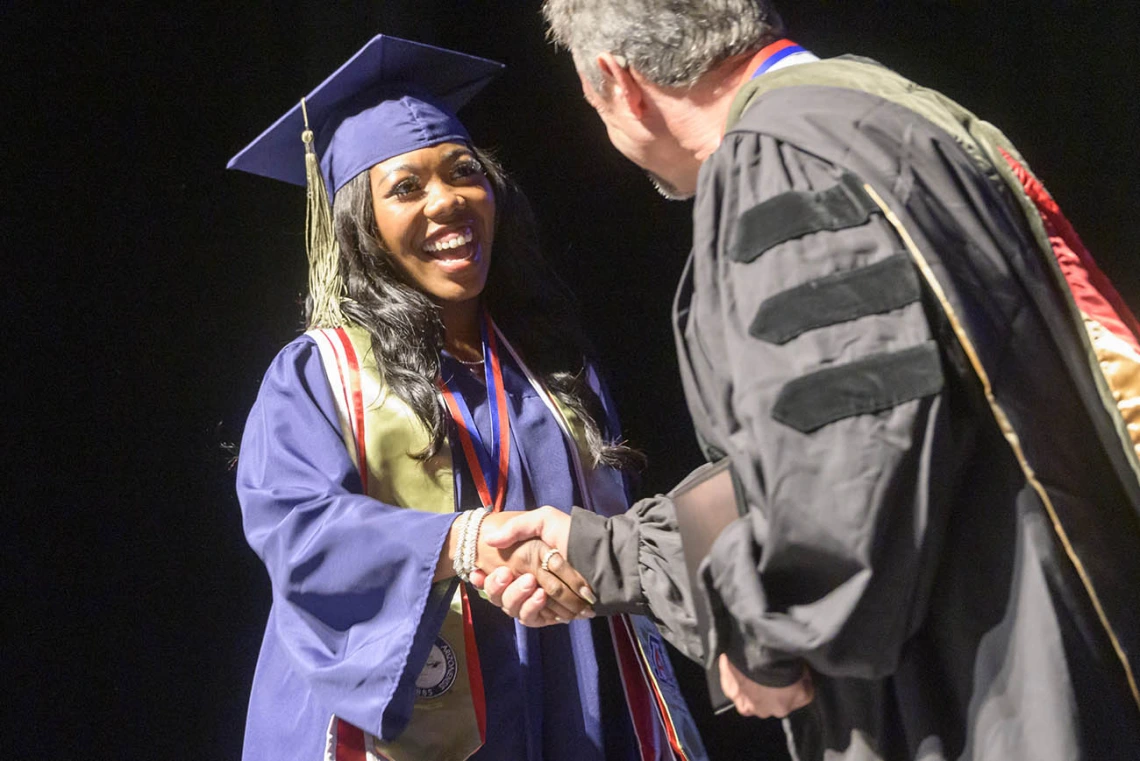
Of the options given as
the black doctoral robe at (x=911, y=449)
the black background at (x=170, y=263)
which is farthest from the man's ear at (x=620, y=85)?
the black background at (x=170, y=263)

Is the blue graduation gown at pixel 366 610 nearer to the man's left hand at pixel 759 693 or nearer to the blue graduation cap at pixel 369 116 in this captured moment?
the blue graduation cap at pixel 369 116

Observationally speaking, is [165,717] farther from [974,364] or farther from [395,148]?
[974,364]

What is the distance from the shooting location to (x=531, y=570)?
6.46 ft

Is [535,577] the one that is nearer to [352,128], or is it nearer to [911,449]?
[911,449]

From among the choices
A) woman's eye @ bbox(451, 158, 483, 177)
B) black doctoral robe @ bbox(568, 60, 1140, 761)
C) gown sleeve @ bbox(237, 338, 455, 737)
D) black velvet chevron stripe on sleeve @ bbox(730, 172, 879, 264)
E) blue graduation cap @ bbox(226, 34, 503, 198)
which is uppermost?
blue graduation cap @ bbox(226, 34, 503, 198)

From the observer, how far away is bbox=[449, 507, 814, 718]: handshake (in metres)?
1.92

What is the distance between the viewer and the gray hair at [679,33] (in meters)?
1.63

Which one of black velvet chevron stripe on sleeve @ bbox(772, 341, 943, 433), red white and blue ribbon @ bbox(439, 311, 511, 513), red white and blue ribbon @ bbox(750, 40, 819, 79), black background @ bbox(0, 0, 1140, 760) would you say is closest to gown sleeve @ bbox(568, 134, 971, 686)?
black velvet chevron stripe on sleeve @ bbox(772, 341, 943, 433)

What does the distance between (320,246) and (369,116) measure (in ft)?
0.93

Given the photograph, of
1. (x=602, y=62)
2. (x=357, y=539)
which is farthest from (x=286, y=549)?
(x=602, y=62)

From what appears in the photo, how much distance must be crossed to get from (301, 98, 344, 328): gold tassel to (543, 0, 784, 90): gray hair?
3.07ft

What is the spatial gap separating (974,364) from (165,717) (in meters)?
2.35

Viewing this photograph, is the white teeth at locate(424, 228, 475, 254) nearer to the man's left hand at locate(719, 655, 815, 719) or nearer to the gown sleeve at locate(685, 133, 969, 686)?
the gown sleeve at locate(685, 133, 969, 686)

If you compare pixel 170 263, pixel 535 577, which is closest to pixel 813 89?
pixel 535 577
